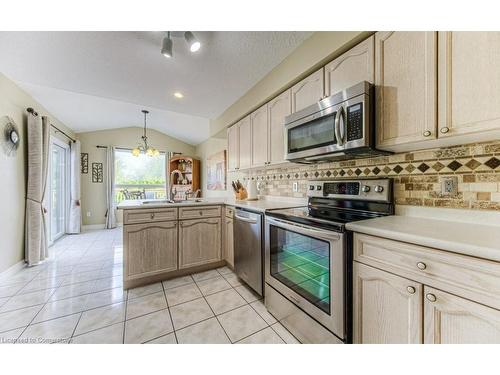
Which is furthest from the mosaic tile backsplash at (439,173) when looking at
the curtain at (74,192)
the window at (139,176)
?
the curtain at (74,192)

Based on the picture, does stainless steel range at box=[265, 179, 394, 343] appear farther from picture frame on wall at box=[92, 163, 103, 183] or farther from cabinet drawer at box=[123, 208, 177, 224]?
picture frame on wall at box=[92, 163, 103, 183]

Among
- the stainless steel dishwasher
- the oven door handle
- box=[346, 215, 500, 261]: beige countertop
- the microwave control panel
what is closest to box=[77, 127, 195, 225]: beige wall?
the stainless steel dishwasher

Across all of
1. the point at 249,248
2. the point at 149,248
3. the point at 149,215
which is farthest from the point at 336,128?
the point at 149,248

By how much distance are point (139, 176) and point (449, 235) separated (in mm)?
6447

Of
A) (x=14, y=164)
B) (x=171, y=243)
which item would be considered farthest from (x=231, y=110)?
(x=14, y=164)

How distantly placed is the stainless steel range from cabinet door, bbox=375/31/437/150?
1.31ft

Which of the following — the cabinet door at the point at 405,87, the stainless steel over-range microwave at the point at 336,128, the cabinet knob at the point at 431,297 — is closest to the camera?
the cabinet knob at the point at 431,297

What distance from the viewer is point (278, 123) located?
6.99 feet

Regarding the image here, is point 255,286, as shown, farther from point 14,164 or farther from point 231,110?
point 14,164

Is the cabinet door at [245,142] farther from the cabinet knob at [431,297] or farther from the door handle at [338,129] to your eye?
the cabinet knob at [431,297]

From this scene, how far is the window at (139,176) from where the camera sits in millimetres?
5539

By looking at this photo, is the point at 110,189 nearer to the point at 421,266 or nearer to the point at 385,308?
the point at 385,308

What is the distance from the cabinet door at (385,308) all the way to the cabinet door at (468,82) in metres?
0.78
